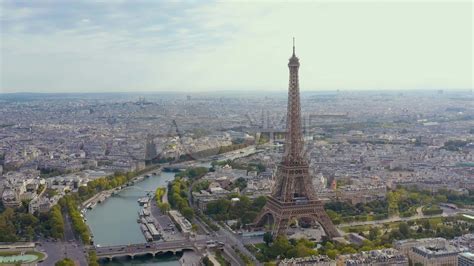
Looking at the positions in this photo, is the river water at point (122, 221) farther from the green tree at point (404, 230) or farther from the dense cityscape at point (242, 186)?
the green tree at point (404, 230)

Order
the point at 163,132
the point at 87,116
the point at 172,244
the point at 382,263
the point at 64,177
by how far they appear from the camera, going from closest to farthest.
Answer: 1. the point at 382,263
2. the point at 172,244
3. the point at 64,177
4. the point at 163,132
5. the point at 87,116

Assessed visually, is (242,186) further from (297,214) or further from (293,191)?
(297,214)

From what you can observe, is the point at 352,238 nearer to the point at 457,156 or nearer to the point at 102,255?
the point at 102,255

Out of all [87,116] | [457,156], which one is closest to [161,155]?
[457,156]

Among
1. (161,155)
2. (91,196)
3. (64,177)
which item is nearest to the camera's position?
(91,196)

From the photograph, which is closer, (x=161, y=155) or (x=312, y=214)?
(x=312, y=214)

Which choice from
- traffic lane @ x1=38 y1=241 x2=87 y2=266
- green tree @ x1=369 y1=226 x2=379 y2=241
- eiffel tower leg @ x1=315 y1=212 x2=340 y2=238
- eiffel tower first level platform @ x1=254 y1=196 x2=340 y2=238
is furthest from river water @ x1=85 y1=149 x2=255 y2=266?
green tree @ x1=369 y1=226 x2=379 y2=241

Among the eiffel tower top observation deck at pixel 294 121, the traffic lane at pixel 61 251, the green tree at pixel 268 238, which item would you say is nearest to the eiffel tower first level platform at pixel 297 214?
the green tree at pixel 268 238

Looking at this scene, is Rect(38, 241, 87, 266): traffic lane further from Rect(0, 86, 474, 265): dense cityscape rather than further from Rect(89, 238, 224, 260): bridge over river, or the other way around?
Rect(89, 238, 224, 260): bridge over river
